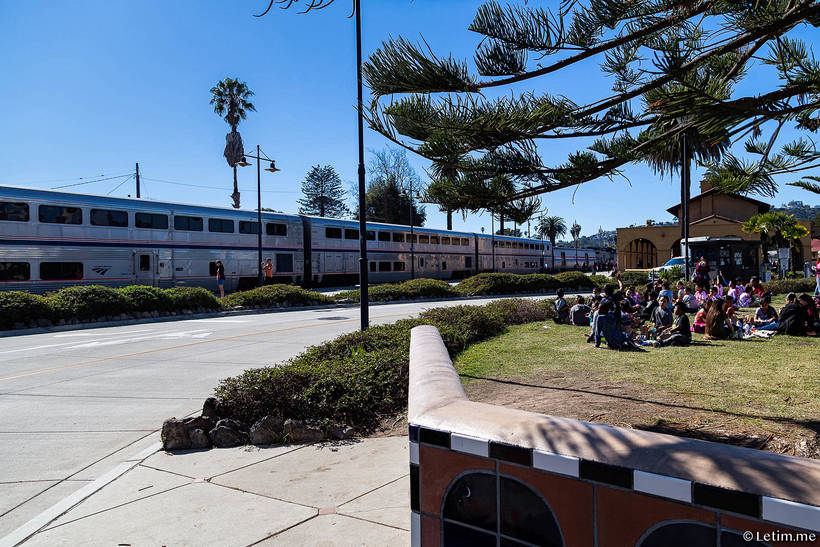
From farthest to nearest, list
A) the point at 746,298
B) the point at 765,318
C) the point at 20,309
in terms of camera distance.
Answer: the point at 746,298 < the point at 20,309 < the point at 765,318

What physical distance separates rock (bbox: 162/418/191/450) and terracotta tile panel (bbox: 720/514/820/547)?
513 cm

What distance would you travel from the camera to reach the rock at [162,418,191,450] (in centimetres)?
526

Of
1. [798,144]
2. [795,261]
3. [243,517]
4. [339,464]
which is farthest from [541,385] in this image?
[795,261]

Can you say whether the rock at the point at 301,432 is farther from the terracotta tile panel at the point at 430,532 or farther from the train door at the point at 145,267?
the train door at the point at 145,267

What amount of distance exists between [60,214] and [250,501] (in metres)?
20.2

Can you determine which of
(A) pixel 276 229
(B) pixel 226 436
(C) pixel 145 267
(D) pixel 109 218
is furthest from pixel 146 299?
(B) pixel 226 436

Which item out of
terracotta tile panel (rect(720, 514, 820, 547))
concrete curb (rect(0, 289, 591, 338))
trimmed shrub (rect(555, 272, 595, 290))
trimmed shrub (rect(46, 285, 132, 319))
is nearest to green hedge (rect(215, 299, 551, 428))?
terracotta tile panel (rect(720, 514, 820, 547))

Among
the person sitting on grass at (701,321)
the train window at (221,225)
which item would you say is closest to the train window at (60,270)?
the train window at (221,225)

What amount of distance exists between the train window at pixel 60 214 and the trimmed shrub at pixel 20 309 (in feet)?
17.1

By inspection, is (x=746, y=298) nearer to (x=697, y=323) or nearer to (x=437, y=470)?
(x=697, y=323)

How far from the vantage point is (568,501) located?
1.75 m

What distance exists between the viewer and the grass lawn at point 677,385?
4828 mm

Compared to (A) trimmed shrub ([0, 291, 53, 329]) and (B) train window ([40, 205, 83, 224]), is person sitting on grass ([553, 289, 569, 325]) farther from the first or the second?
(B) train window ([40, 205, 83, 224])

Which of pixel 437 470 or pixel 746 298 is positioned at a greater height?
pixel 437 470
